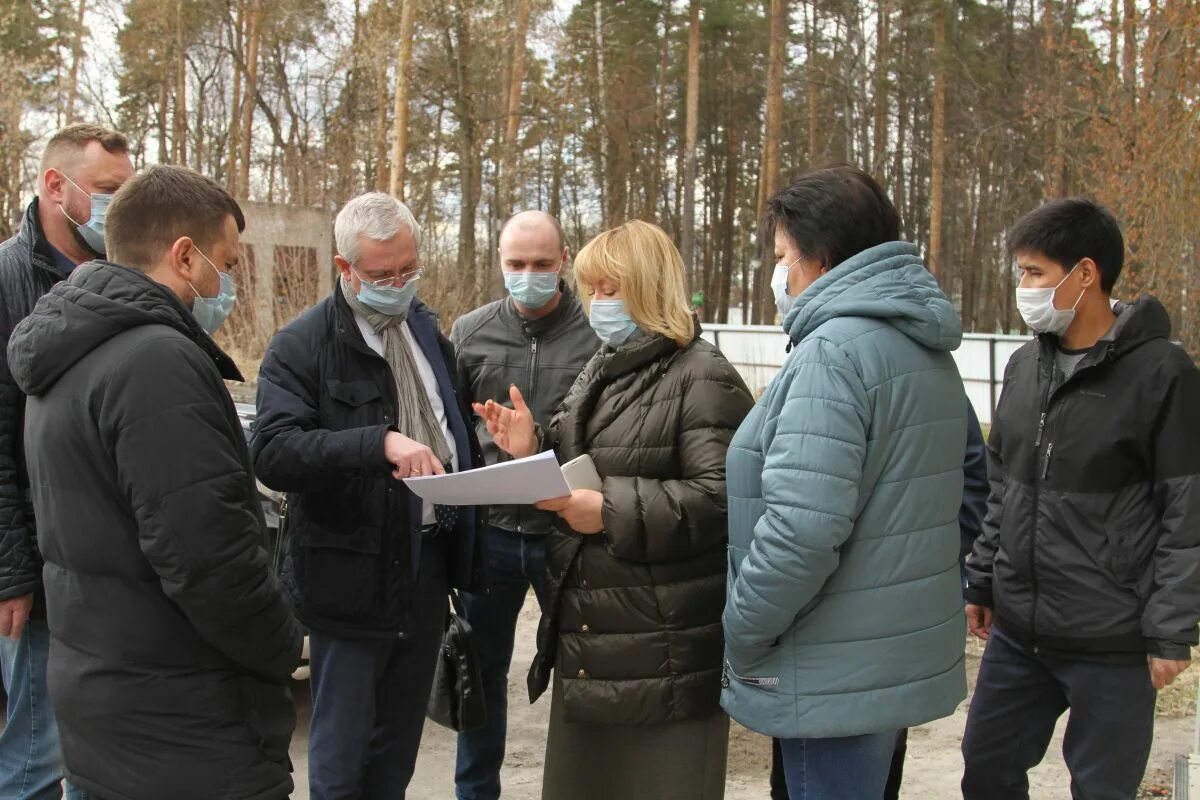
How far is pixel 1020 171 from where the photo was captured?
30359 mm

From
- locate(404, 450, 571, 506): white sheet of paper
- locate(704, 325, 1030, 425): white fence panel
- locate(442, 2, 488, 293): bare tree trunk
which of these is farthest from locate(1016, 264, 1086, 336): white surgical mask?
locate(442, 2, 488, 293): bare tree trunk

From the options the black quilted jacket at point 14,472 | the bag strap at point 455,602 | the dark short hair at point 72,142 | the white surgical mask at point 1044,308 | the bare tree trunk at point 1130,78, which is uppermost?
the bare tree trunk at point 1130,78

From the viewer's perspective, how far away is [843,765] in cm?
245

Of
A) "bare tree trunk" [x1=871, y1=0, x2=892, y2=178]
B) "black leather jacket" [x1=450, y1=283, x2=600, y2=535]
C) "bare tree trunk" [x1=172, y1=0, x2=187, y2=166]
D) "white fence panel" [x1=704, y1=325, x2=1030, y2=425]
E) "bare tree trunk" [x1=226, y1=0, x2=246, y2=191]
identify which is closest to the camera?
"black leather jacket" [x1=450, y1=283, x2=600, y2=535]

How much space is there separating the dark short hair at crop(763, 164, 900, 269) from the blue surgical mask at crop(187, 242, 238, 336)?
1368 mm

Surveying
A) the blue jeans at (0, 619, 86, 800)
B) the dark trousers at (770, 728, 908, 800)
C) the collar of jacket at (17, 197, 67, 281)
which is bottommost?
the dark trousers at (770, 728, 908, 800)

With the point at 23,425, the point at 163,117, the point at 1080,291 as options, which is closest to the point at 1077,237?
the point at 1080,291

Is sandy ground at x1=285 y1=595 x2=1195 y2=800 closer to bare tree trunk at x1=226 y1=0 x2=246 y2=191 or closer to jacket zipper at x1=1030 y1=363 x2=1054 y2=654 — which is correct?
jacket zipper at x1=1030 y1=363 x2=1054 y2=654

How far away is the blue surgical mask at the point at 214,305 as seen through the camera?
8.25 feet

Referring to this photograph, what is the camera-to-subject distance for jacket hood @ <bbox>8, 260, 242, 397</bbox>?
2170 millimetres

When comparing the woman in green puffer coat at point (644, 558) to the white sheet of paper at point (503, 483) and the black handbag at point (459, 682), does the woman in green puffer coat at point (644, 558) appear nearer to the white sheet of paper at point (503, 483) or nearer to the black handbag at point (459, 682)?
the white sheet of paper at point (503, 483)

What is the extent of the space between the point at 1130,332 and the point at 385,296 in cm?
216

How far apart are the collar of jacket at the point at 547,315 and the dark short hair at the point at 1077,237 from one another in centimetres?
166

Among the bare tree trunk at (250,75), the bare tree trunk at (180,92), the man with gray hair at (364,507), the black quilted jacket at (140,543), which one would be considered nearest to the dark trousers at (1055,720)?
the man with gray hair at (364,507)
